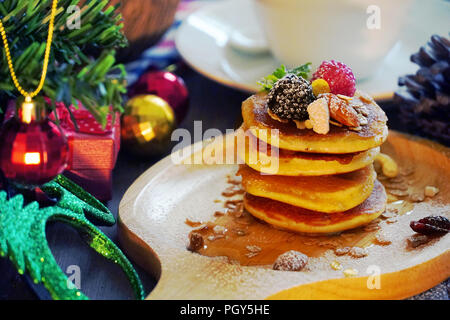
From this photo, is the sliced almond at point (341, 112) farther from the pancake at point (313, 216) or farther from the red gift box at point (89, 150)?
the red gift box at point (89, 150)

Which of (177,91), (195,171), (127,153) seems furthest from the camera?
(177,91)

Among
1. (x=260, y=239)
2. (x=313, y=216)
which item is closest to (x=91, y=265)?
(x=260, y=239)

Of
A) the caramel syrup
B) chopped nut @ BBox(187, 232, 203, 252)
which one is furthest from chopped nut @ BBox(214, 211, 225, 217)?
chopped nut @ BBox(187, 232, 203, 252)

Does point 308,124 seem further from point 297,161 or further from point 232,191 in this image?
point 232,191

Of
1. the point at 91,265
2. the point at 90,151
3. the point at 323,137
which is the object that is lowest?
the point at 91,265
